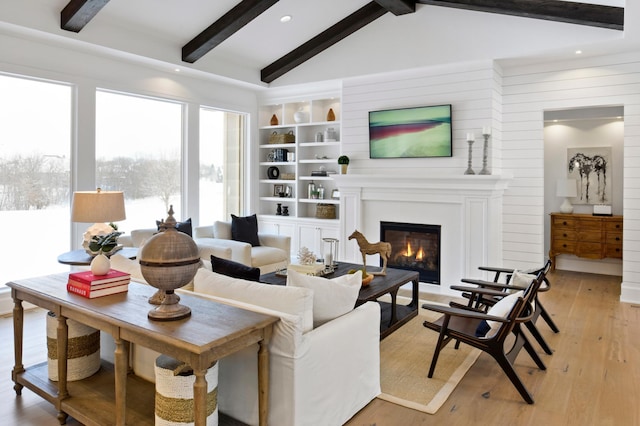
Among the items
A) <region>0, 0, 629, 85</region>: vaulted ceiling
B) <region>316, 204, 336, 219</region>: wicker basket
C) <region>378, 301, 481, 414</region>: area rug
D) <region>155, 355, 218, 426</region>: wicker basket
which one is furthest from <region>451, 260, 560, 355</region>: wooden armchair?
<region>316, 204, 336, 219</region>: wicker basket

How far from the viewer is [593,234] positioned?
664 centimetres

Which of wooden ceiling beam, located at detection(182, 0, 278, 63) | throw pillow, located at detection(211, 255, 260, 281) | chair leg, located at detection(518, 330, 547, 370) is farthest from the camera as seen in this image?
wooden ceiling beam, located at detection(182, 0, 278, 63)

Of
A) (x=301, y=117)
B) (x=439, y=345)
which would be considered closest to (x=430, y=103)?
(x=301, y=117)

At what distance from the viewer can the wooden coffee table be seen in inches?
154

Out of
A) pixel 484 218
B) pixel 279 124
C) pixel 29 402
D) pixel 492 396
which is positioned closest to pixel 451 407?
pixel 492 396

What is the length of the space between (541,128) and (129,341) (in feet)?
17.7

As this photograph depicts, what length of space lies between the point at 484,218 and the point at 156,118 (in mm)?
4380

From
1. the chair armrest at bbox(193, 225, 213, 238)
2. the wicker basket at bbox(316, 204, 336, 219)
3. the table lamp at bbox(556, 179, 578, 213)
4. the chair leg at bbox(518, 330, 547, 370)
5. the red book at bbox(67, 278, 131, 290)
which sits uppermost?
the table lamp at bbox(556, 179, 578, 213)

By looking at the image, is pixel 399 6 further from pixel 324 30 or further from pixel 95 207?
pixel 95 207

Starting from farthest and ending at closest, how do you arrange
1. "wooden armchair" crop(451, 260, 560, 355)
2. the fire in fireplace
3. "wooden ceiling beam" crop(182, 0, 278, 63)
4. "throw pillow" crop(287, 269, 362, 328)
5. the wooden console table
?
Answer: the fire in fireplace < "wooden ceiling beam" crop(182, 0, 278, 63) < "wooden armchair" crop(451, 260, 560, 355) < "throw pillow" crop(287, 269, 362, 328) < the wooden console table

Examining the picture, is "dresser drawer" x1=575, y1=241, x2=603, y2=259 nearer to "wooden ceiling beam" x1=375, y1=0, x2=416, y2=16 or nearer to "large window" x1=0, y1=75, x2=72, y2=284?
"wooden ceiling beam" x1=375, y1=0, x2=416, y2=16

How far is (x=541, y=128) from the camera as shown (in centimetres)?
573

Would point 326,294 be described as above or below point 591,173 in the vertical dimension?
below

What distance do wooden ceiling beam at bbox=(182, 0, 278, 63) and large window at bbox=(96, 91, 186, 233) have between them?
0.87m
